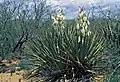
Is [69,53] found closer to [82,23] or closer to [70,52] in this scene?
[70,52]

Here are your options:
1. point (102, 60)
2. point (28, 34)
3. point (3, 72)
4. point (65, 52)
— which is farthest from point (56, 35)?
point (28, 34)

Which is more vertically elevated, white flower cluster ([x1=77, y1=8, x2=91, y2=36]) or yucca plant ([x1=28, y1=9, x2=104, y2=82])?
white flower cluster ([x1=77, y1=8, x2=91, y2=36])

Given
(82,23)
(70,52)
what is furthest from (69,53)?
(82,23)

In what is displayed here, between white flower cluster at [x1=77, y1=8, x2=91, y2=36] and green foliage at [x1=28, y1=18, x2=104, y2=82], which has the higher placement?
white flower cluster at [x1=77, y1=8, x2=91, y2=36]

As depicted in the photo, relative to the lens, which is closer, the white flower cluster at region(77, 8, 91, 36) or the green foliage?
the white flower cluster at region(77, 8, 91, 36)

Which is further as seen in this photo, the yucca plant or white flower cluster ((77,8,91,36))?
the yucca plant

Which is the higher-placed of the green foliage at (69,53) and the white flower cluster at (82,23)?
the white flower cluster at (82,23)

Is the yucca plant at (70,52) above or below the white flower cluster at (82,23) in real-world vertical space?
below

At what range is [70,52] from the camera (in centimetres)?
819

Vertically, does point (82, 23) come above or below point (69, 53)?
above

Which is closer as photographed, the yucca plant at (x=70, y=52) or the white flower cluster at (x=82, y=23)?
the white flower cluster at (x=82, y=23)

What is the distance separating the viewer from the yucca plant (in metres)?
8.15

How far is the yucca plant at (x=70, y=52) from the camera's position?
8.15m

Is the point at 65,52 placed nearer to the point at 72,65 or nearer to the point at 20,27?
the point at 72,65
